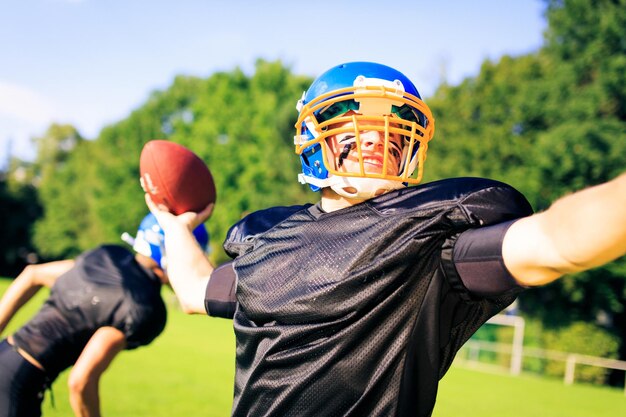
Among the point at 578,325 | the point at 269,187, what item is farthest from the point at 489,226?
the point at 269,187

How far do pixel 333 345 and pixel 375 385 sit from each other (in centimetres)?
16

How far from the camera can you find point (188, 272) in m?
2.48

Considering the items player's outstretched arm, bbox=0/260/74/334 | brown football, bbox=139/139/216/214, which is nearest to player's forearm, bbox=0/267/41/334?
player's outstretched arm, bbox=0/260/74/334

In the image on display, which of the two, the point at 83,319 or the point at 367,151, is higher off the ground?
the point at 367,151

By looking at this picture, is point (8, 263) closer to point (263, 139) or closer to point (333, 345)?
point (263, 139)

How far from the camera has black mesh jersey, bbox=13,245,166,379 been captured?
→ 14.1 feet

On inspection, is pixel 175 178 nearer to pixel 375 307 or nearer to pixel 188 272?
pixel 188 272

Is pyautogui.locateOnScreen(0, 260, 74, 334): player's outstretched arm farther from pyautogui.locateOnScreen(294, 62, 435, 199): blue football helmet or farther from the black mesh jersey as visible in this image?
pyautogui.locateOnScreen(294, 62, 435, 199): blue football helmet

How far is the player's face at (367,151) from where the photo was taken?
6.97 ft

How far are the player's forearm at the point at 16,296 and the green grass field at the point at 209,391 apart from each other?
245cm

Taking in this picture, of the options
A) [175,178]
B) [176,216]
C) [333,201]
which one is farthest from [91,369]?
[333,201]

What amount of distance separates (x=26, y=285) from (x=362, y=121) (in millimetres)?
3161

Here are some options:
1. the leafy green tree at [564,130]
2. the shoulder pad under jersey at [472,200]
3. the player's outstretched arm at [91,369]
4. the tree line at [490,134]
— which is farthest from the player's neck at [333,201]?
the leafy green tree at [564,130]

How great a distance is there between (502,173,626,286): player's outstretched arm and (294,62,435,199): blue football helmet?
23.2 inches
